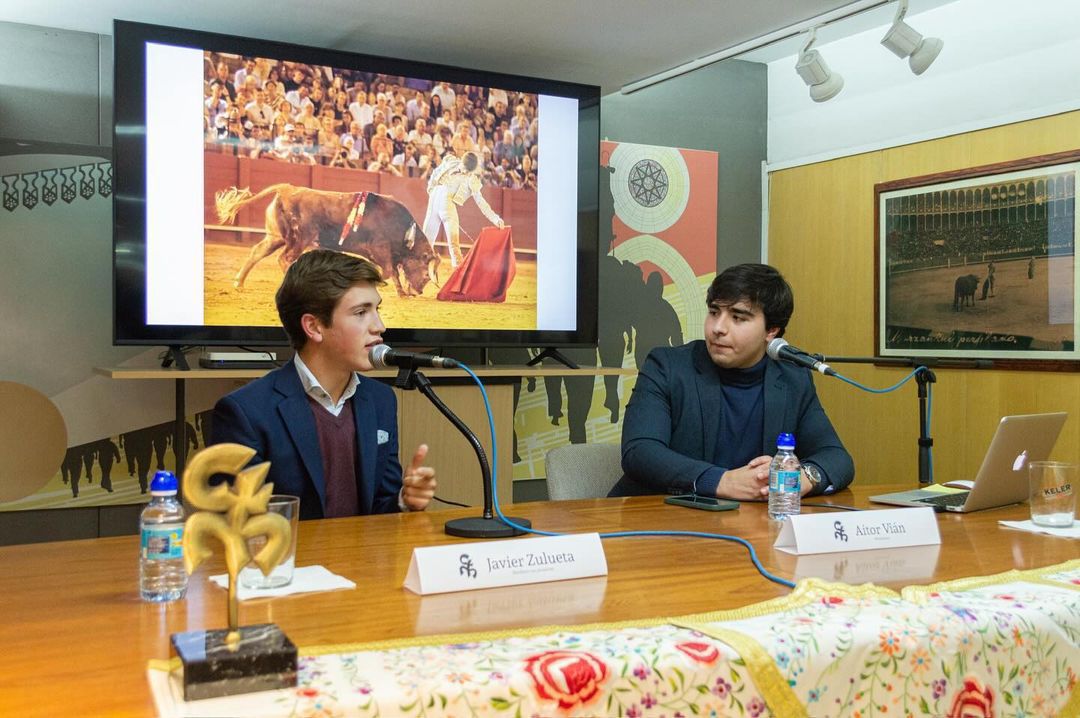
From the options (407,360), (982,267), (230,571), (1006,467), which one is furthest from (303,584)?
(982,267)

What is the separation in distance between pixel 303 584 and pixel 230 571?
0.49 meters

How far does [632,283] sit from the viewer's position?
5.10 m

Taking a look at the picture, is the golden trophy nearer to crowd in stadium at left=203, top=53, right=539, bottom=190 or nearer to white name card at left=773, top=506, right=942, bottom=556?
white name card at left=773, top=506, right=942, bottom=556

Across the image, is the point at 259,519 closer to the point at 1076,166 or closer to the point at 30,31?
the point at 30,31

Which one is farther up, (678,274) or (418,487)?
(678,274)

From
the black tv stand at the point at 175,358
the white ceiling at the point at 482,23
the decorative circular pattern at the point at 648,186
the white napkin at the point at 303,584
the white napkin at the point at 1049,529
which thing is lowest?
the white napkin at the point at 1049,529

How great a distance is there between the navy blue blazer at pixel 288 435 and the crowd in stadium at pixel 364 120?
1.77 meters

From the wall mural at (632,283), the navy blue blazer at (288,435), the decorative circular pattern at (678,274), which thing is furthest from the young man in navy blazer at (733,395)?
the decorative circular pattern at (678,274)

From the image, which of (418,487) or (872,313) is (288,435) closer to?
(418,487)

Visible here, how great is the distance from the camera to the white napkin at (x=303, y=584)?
4.63ft

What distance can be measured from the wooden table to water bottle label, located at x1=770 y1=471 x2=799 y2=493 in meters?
0.09

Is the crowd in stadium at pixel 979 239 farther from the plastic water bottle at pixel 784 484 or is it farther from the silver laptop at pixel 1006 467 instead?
the plastic water bottle at pixel 784 484

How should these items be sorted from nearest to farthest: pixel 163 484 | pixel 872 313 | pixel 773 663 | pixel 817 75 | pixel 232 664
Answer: pixel 232 664, pixel 773 663, pixel 163 484, pixel 817 75, pixel 872 313

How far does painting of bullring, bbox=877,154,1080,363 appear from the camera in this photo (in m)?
4.07
